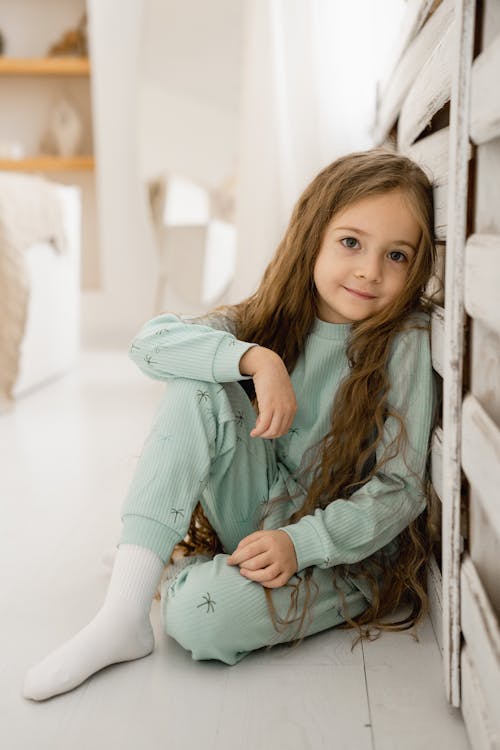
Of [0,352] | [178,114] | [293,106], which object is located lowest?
[0,352]

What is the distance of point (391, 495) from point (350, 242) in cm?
32

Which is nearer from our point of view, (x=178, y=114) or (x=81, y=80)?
(x=178, y=114)

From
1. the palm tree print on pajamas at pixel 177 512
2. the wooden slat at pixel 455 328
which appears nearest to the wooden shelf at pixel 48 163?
the palm tree print on pajamas at pixel 177 512

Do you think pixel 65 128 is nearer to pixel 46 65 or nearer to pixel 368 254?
pixel 46 65

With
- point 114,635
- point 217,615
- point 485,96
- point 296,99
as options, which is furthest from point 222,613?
point 296,99

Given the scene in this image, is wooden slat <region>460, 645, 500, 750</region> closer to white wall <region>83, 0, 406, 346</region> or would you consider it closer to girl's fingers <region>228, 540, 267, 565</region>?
girl's fingers <region>228, 540, 267, 565</region>

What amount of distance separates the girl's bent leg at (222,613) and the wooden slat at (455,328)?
0.68 feet

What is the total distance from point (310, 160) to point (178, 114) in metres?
→ 1.98

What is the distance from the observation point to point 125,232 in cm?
393

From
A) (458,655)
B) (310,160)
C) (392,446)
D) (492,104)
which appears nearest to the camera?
(492,104)

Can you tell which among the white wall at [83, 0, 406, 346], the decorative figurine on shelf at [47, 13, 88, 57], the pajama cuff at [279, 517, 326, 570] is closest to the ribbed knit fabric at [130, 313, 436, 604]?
the pajama cuff at [279, 517, 326, 570]

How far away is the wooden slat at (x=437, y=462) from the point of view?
99cm

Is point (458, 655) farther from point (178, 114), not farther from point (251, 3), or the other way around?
point (178, 114)

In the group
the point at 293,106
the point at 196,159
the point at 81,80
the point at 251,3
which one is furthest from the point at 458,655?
the point at 81,80
